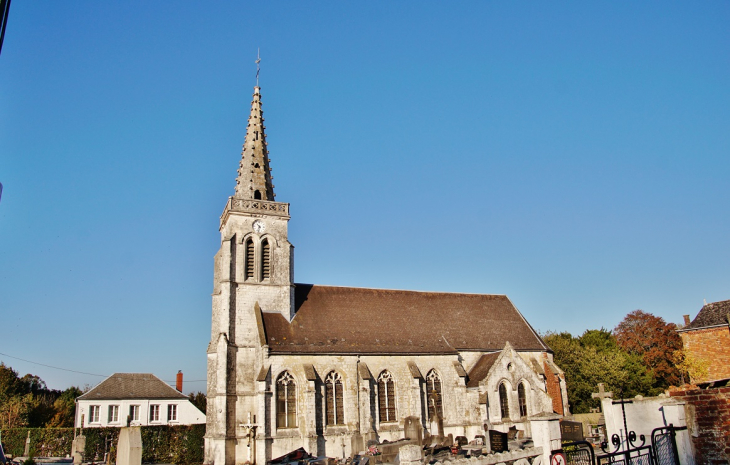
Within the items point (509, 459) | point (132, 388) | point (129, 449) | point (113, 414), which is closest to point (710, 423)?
point (509, 459)

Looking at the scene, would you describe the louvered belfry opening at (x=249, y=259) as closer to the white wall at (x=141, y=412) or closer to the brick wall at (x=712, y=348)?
the white wall at (x=141, y=412)

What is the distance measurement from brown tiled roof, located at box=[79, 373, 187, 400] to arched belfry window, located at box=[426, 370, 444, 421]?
26.6 m

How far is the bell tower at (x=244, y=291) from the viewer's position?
29656 mm

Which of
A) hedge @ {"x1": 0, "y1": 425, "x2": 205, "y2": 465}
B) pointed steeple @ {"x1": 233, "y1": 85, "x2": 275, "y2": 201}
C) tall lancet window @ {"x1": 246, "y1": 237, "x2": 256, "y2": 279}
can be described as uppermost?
pointed steeple @ {"x1": 233, "y1": 85, "x2": 275, "y2": 201}

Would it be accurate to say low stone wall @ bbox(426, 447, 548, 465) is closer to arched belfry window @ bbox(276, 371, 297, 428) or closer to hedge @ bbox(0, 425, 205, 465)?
arched belfry window @ bbox(276, 371, 297, 428)

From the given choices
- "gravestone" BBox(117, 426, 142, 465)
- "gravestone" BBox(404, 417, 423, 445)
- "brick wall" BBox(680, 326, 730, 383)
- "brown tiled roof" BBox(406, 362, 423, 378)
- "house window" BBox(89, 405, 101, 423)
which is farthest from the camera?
"house window" BBox(89, 405, 101, 423)

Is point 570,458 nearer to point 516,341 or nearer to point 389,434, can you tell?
point 389,434

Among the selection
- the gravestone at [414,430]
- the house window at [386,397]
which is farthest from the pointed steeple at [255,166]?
the gravestone at [414,430]

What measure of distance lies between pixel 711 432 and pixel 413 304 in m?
29.8

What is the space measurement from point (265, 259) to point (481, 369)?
1525 centimetres

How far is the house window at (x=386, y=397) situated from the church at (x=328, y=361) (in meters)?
0.06

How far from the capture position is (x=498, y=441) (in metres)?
21.5

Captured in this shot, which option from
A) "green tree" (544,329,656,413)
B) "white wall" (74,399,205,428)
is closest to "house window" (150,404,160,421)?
"white wall" (74,399,205,428)

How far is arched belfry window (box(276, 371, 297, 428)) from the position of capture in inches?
1166
